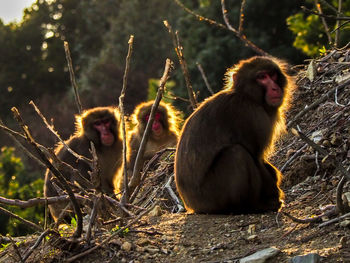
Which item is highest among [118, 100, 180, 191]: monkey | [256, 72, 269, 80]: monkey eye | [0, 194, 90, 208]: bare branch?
[256, 72, 269, 80]: monkey eye

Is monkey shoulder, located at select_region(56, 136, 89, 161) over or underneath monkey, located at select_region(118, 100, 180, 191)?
over

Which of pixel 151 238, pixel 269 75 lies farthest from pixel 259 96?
pixel 151 238

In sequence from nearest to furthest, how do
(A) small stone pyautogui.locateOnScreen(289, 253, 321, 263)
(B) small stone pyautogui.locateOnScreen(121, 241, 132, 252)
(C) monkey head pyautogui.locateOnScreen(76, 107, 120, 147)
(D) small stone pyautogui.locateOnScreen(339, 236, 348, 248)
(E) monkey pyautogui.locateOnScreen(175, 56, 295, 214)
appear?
1. (A) small stone pyautogui.locateOnScreen(289, 253, 321, 263)
2. (D) small stone pyautogui.locateOnScreen(339, 236, 348, 248)
3. (B) small stone pyautogui.locateOnScreen(121, 241, 132, 252)
4. (E) monkey pyautogui.locateOnScreen(175, 56, 295, 214)
5. (C) monkey head pyautogui.locateOnScreen(76, 107, 120, 147)

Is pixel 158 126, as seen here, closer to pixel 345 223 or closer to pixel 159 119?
pixel 159 119

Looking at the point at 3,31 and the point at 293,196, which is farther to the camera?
the point at 3,31

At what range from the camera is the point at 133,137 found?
421 inches

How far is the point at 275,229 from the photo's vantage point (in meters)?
4.86

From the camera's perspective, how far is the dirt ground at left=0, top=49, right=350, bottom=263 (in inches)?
169

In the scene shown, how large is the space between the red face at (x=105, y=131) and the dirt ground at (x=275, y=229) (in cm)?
215

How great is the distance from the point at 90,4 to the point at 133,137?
33.4m

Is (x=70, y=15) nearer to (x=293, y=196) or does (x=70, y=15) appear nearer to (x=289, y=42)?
(x=289, y=42)

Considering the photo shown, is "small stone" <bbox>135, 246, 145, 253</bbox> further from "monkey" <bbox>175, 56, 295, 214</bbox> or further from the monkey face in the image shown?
the monkey face

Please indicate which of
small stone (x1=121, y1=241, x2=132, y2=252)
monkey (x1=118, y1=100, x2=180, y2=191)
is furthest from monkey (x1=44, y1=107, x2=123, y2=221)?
small stone (x1=121, y1=241, x2=132, y2=252)

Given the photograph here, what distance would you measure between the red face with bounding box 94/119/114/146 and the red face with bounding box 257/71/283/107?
3.55 metres
